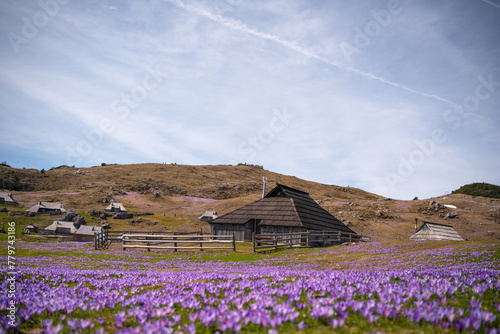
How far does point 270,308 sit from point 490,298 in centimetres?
344

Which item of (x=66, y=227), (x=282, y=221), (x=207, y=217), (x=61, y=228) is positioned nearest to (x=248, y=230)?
(x=282, y=221)

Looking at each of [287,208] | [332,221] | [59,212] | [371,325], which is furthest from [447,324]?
[59,212]

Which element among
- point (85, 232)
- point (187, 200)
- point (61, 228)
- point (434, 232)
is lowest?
point (85, 232)

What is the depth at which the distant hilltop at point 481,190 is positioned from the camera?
9354 centimetres

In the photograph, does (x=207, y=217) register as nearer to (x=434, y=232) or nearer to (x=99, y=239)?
(x=99, y=239)

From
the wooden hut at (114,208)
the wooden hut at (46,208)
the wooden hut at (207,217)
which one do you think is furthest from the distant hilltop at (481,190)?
the wooden hut at (46,208)

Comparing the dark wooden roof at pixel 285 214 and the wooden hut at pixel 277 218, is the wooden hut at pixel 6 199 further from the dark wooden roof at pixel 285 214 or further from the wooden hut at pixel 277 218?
the dark wooden roof at pixel 285 214

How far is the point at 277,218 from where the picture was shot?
37.8 metres

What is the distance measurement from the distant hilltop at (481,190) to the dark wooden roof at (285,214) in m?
79.1

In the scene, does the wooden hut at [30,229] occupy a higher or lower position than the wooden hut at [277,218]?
lower

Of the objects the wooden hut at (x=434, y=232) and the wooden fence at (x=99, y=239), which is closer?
the wooden fence at (x=99, y=239)

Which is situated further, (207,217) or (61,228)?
(207,217)

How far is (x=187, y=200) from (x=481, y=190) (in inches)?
3756

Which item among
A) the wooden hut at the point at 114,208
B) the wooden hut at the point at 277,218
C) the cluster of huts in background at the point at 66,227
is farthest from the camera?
the wooden hut at the point at 114,208
